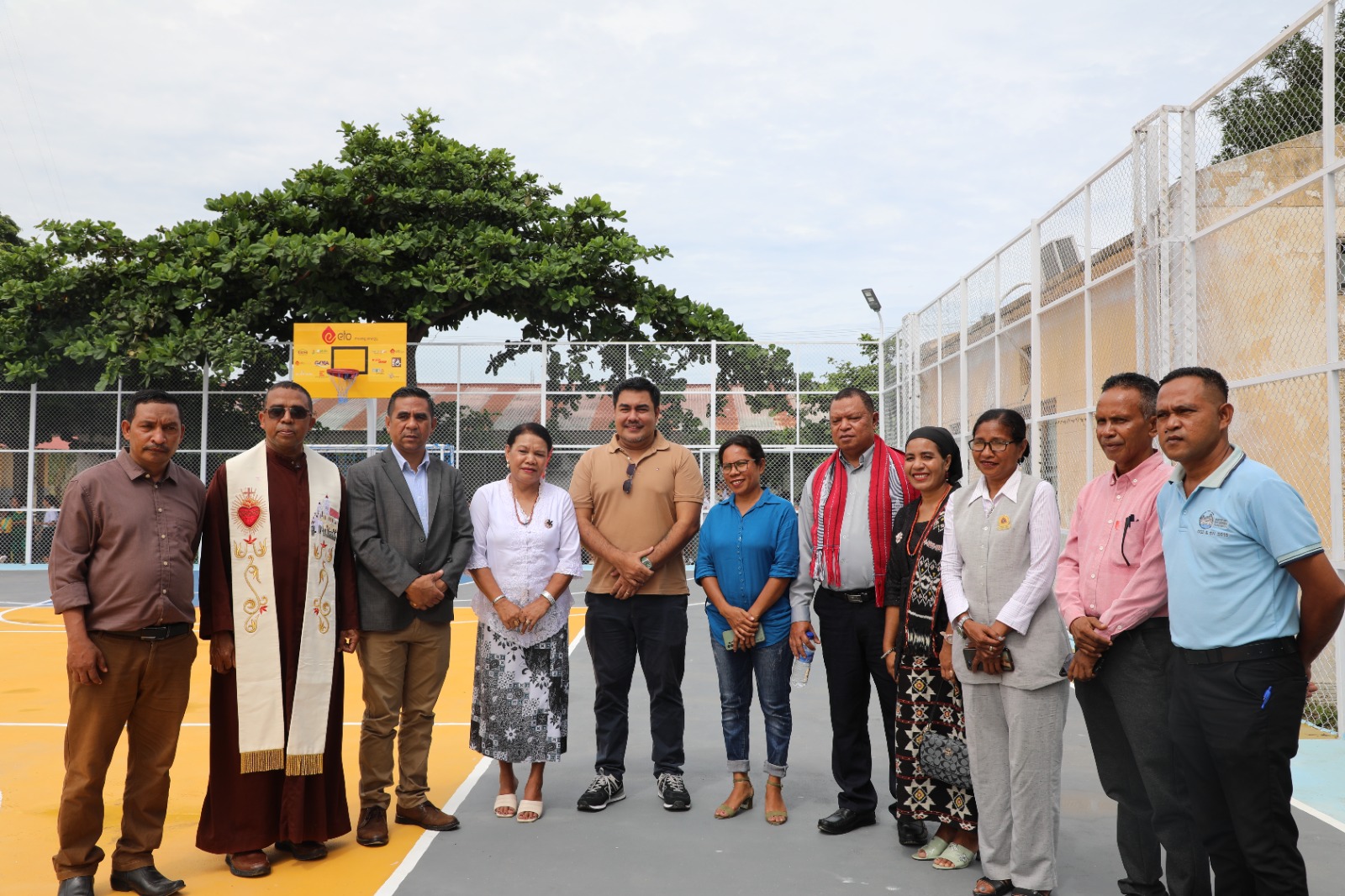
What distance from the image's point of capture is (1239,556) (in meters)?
3.08

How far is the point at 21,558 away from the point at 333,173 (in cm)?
861

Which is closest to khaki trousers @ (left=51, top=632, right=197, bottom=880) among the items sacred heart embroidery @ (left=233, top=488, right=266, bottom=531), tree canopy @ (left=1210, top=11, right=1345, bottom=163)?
sacred heart embroidery @ (left=233, top=488, right=266, bottom=531)

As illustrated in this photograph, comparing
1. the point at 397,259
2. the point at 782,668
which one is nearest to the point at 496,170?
the point at 397,259

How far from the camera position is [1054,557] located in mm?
3840

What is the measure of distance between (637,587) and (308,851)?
5.92 ft

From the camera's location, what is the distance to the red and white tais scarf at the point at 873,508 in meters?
4.60

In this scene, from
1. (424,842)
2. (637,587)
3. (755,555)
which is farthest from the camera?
(637,587)

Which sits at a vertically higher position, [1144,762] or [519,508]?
[519,508]

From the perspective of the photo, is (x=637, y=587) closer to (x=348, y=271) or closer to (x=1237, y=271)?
(x=1237, y=271)

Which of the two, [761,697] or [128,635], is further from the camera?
[761,697]

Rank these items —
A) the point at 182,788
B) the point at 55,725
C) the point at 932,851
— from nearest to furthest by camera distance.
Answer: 1. the point at 932,851
2. the point at 182,788
3. the point at 55,725

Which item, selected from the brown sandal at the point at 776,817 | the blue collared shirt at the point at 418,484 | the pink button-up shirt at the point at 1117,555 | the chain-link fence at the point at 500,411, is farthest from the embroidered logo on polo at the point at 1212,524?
the chain-link fence at the point at 500,411

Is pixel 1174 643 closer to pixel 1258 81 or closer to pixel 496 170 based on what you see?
pixel 1258 81

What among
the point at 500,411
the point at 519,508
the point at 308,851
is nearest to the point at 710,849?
the point at 308,851
